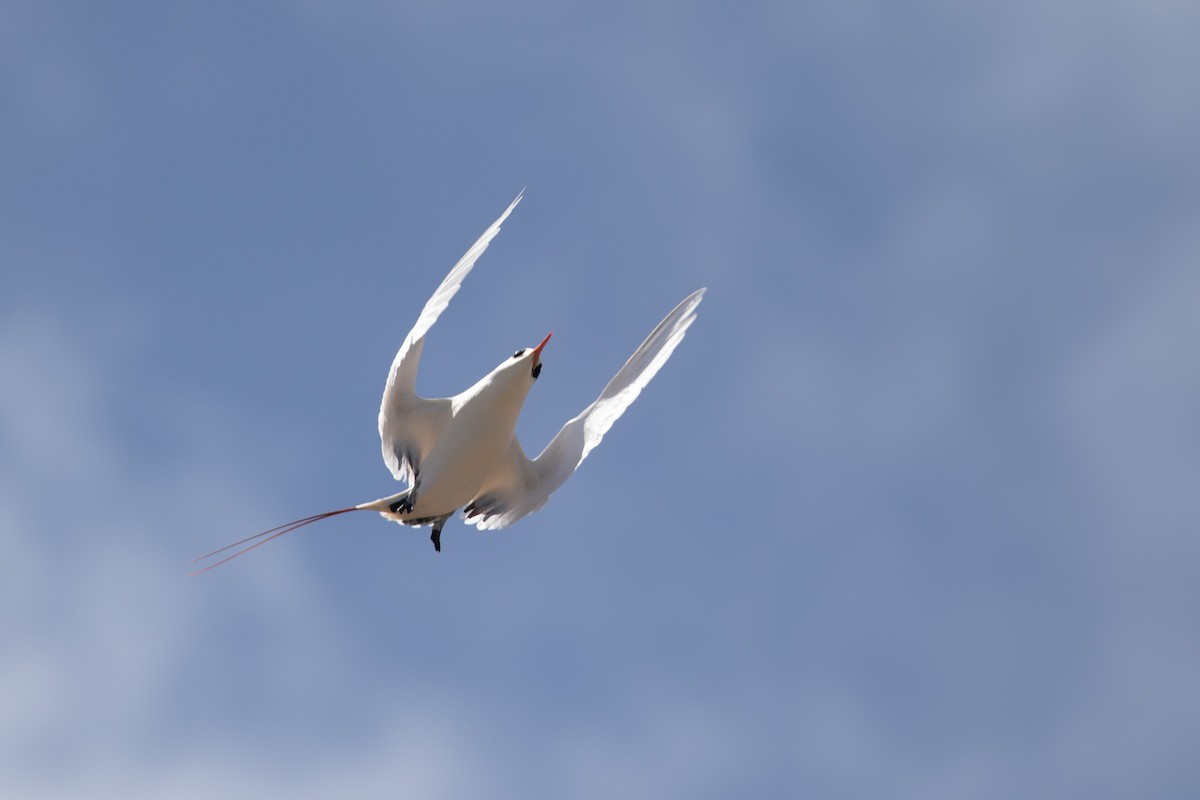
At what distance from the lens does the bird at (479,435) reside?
18.2 metres

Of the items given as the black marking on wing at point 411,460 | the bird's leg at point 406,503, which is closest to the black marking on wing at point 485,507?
the black marking on wing at point 411,460

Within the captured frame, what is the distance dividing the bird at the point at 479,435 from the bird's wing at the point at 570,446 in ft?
0.04

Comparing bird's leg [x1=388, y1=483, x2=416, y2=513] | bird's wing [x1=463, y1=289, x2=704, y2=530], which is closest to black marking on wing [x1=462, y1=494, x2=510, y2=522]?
bird's wing [x1=463, y1=289, x2=704, y2=530]

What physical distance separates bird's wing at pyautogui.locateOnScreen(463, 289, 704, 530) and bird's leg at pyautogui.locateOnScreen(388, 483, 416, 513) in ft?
4.05

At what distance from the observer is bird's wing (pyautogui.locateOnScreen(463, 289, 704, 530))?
755 inches

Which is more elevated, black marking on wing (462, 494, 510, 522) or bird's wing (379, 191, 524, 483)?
bird's wing (379, 191, 524, 483)

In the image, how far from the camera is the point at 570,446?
1950cm

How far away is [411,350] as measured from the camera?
58.1 ft

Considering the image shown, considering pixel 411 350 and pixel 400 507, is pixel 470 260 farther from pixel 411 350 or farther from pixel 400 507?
pixel 400 507

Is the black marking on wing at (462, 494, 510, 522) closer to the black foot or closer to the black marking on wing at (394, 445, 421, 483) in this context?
the black marking on wing at (394, 445, 421, 483)

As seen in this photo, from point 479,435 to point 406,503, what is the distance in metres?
1.20

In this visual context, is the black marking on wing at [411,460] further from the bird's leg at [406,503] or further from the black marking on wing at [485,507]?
the black marking on wing at [485,507]

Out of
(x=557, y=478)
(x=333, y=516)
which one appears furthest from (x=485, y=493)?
(x=333, y=516)

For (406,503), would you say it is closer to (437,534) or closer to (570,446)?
(437,534)
